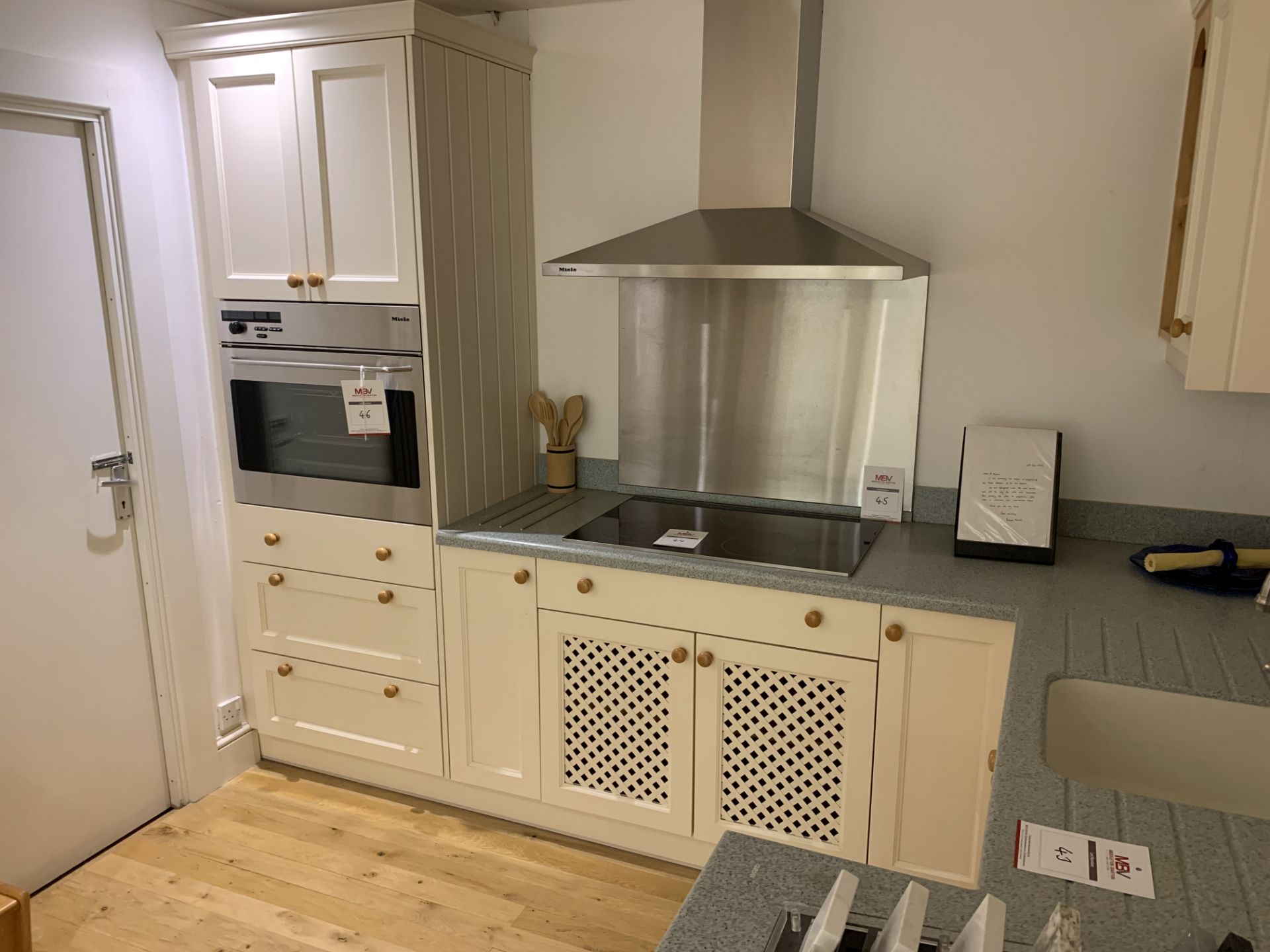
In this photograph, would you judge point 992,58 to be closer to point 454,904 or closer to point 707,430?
point 707,430

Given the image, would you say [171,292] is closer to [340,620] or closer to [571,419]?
[340,620]

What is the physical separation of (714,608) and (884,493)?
2.16 ft

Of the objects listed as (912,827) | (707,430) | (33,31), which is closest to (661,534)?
(707,430)

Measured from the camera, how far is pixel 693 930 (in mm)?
1046

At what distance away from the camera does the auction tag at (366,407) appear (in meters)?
2.70

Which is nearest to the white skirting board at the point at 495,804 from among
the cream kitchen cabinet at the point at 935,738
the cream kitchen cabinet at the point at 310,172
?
the cream kitchen cabinet at the point at 935,738

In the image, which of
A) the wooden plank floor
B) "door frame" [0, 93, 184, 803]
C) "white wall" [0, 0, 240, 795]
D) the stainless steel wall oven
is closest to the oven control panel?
the stainless steel wall oven

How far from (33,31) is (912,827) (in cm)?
289

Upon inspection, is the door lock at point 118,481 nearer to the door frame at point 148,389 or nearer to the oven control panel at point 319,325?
the door frame at point 148,389

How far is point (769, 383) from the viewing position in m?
2.79

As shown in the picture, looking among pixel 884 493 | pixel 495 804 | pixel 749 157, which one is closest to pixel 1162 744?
pixel 884 493

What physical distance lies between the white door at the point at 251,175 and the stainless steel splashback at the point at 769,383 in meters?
0.98

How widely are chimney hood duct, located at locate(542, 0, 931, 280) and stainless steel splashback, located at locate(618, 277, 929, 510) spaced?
0.87 ft

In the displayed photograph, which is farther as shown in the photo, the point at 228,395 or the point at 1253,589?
the point at 228,395
